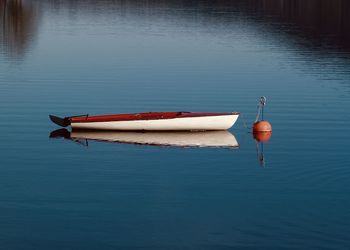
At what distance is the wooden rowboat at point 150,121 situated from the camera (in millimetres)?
62844

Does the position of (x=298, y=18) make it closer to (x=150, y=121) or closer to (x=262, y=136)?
(x=150, y=121)

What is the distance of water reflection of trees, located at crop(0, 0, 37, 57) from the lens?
118613 millimetres

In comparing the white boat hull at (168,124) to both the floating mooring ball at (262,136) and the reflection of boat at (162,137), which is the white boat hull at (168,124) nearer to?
the reflection of boat at (162,137)

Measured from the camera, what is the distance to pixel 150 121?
63.2 meters

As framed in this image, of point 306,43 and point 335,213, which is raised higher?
point 306,43

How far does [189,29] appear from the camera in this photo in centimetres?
14862

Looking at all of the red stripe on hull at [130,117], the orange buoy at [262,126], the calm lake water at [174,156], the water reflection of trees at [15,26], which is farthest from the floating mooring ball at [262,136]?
the water reflection of trees at [15,26]

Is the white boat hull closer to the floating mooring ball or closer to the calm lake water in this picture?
the calm lake water

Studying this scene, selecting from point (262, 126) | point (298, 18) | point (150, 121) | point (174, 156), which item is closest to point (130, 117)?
point (150, 121)

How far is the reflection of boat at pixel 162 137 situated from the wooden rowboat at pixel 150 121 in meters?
0.39

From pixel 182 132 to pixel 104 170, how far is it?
12814mm

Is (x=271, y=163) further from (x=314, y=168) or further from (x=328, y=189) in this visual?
(x=328, y=189)

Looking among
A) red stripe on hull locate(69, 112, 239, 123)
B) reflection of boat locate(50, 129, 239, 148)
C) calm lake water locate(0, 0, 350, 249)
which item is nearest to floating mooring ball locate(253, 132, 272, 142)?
calm lake water locate(0, 0, 350, 249)

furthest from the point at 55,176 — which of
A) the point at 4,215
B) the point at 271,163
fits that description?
the point at 271,163
